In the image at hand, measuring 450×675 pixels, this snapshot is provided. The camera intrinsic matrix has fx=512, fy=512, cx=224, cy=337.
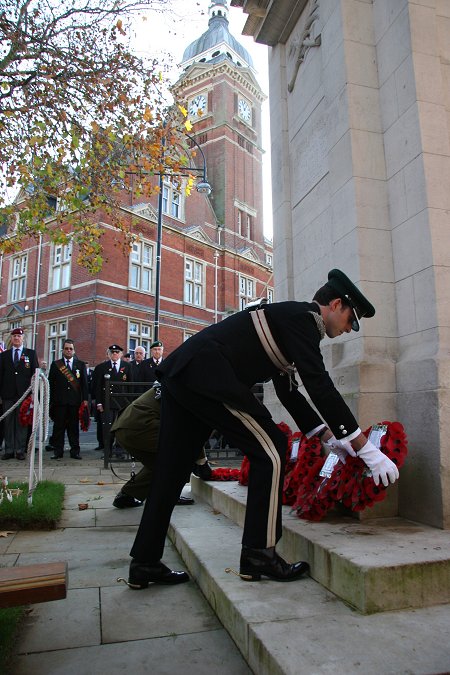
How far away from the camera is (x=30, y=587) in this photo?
6.25 feet


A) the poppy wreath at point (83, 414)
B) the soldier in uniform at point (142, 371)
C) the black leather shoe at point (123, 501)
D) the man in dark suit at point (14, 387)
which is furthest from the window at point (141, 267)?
the black leather shoe at point (123, 501)

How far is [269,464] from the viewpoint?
8.81ft

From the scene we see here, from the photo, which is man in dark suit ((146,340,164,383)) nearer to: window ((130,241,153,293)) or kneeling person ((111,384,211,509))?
kneeling person ((111,384,211,509))

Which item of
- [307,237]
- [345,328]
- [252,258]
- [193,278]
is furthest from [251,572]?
[252,258]

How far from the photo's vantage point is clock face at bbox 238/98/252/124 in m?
36.5

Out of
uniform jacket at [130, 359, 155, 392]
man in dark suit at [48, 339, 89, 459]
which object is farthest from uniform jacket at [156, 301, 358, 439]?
uniform jacket at [130, 359, 155, 392]

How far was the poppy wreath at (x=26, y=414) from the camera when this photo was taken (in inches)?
339

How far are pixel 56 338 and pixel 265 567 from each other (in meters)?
26.1

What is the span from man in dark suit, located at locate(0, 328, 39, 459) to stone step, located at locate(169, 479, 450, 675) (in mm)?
7024

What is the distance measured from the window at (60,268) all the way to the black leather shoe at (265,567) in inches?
1012

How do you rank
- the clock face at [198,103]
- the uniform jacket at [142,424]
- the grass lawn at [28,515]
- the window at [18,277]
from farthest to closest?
the clock face at [198,103] → the window at [18,277] → the grass lawn at [28,515] → the uniform jacket at [142,424]

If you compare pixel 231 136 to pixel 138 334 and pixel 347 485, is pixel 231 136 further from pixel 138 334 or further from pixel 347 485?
pixel 347 485

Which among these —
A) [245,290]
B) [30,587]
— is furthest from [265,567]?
[245,290]

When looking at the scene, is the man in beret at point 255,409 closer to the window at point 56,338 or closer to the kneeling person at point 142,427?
the kneeling person at point 142,427
